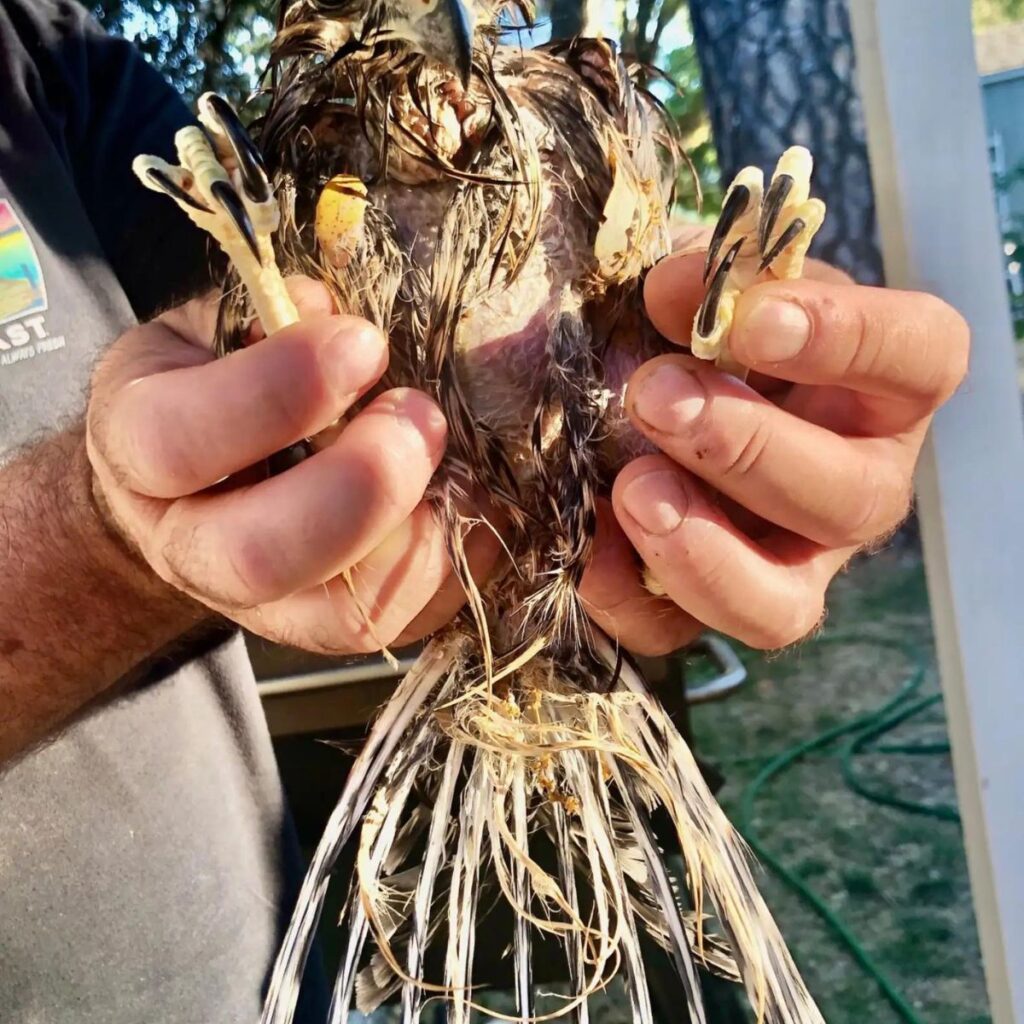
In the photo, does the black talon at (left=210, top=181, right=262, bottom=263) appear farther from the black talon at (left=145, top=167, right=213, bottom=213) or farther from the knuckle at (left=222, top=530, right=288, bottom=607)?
the knuckle at (left=222, top=530, right=288, bottom=607)

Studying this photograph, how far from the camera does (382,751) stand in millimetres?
544

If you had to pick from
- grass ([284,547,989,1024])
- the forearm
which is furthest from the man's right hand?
grass ([284,547,989,1024])

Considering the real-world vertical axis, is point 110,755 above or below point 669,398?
below

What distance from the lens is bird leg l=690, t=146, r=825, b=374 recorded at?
0.42 m

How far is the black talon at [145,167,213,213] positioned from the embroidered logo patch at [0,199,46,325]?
0.50m

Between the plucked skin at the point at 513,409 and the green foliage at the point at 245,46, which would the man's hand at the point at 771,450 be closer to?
the plucked skin at the point at 513,409

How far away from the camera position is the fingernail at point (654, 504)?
1.62 ft

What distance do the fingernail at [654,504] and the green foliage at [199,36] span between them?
40cm

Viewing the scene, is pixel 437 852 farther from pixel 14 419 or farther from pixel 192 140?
pixel 14 419

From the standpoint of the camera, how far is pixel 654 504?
1.62 ft

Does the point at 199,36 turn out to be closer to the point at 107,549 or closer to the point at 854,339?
the point at 107,549

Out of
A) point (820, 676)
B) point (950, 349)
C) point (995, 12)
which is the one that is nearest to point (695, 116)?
point (995, 12)

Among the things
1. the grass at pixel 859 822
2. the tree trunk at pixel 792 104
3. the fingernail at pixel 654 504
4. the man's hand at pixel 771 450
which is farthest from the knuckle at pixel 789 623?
the grass at pixel 859 822

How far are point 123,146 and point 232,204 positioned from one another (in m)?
0.76
